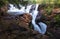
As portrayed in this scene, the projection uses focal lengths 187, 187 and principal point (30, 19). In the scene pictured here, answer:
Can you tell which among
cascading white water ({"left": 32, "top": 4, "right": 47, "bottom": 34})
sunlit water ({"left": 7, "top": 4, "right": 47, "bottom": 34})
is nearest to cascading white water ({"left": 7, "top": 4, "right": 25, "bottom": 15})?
sunlit water ({"left": 7, "top": 4, "right": 47, "bottom": 34})

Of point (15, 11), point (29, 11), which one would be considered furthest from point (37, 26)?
point (15, 11)

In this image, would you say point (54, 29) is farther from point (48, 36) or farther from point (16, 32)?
point (16, 32)

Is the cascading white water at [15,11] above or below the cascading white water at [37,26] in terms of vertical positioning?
above

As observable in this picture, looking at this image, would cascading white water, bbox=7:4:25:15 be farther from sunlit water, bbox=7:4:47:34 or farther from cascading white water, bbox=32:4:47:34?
cascading white water, bbox=32:4:47:34

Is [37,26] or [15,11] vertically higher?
[15,11]

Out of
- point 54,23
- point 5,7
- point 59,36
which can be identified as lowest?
point 59,36

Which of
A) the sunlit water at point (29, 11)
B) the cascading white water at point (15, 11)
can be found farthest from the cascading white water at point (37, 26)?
the cascading white water at point (15, 11)

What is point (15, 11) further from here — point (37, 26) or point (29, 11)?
point (37, 26)

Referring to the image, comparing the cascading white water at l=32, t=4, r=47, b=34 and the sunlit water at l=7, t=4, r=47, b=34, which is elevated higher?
the sunlit water at l=7, t=4, r=47, b=34

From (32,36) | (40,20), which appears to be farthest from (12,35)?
→ (40,20)

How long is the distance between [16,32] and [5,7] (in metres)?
0.39

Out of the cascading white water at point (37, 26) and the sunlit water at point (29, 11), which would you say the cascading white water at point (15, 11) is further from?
the cascading white water at point (37, 26)

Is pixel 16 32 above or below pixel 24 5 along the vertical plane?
below

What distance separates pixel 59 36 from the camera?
8.35 ft
